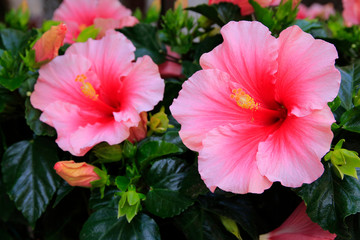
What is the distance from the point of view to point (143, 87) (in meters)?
0.66

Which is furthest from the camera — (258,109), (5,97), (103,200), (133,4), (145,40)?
(133,4)

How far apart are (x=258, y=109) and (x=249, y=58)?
0.28 feet

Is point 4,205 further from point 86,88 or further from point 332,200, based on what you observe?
point 332,200

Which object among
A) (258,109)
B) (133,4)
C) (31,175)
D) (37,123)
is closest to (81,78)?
(37,123)

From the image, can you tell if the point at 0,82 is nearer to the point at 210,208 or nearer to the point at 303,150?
the point at 210,208

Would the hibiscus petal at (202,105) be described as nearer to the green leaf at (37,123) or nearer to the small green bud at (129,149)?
the small green bud at (129,149)

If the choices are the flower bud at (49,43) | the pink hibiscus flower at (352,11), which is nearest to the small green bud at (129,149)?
the flower bud at (49,43)

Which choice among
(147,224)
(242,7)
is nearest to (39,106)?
(147,224)

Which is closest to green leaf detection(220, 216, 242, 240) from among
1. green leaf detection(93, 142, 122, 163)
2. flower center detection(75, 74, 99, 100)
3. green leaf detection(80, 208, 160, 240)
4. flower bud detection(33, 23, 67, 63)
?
green leaf detection(80, 208, 160, 240)

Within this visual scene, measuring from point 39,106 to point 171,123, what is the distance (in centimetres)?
26

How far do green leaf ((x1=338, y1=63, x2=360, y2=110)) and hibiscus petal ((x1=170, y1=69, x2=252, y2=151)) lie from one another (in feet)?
0.65

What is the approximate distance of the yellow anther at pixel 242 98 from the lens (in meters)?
0.56

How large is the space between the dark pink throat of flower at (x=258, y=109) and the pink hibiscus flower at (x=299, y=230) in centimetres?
16

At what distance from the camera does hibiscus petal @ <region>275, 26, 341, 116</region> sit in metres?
0.47
